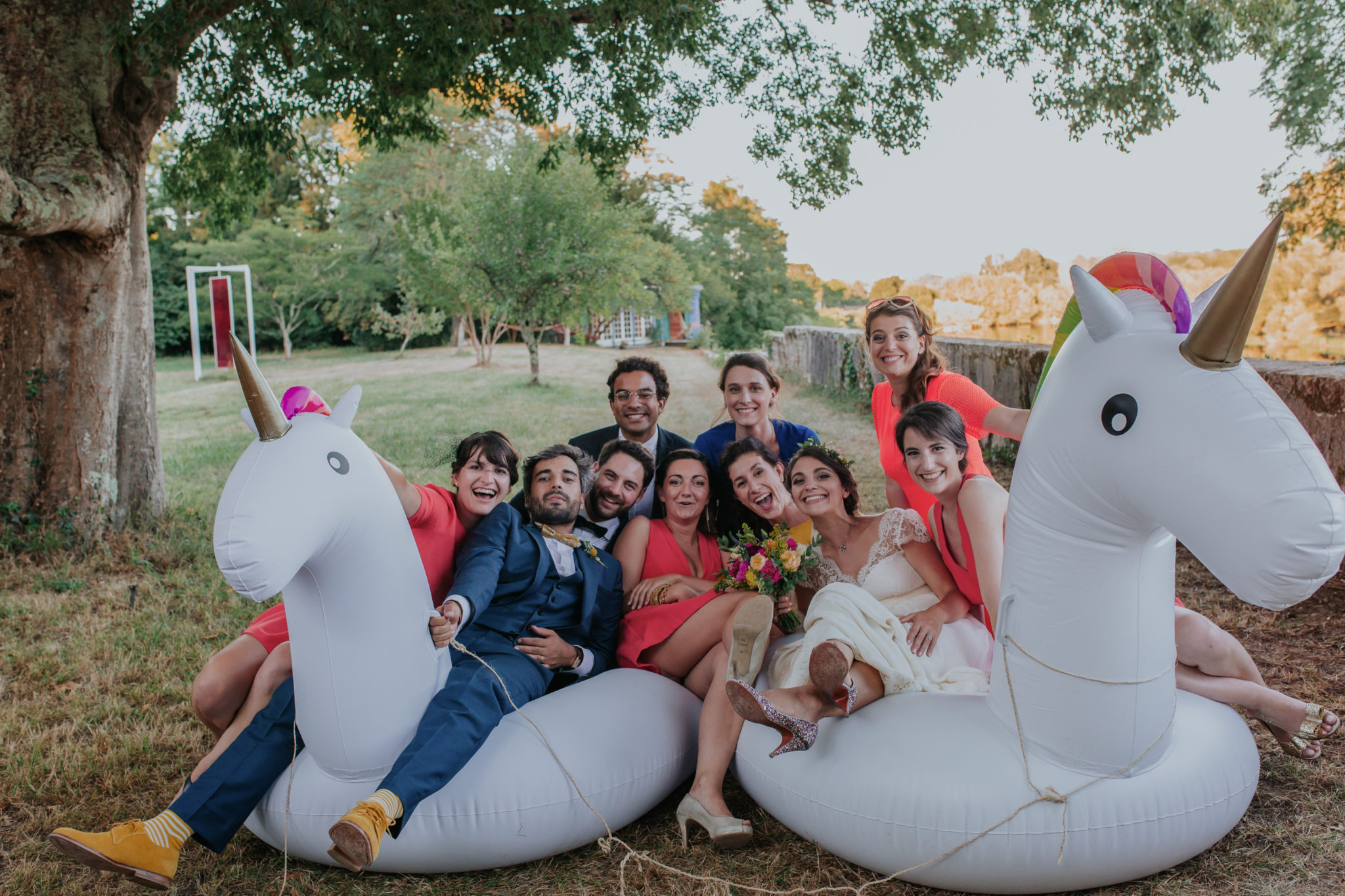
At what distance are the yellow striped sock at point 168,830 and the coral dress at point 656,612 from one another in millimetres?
1413

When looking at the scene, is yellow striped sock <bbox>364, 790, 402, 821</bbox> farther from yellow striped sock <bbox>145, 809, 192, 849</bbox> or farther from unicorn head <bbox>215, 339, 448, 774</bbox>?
yellow striped sock <bbox>145, 809, 192, 849</bbox>

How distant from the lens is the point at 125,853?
2271 millimetres

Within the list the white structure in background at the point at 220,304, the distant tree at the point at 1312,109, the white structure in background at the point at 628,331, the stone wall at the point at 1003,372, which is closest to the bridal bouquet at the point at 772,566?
the stone wall at the point at 1003,372

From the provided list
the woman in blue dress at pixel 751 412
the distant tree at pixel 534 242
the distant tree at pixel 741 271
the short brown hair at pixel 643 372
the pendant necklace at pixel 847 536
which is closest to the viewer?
the pendant necklace at pixel 847 536

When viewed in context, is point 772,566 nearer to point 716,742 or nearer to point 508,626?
point 716,742

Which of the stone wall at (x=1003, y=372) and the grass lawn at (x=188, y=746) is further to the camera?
the stone wall at (x=1003, y=372)

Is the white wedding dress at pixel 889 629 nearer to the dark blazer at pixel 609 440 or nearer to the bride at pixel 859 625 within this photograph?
the bride at pixel 859 625

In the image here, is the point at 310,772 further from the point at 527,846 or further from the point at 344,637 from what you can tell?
the point at 527,846

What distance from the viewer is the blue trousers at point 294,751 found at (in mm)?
2385

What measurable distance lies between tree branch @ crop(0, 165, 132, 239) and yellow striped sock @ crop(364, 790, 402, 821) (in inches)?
155

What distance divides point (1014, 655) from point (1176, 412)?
0.78 meters

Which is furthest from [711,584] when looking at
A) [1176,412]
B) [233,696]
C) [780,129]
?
[780,129]

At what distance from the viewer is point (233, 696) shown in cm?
279

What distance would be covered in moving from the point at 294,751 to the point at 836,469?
1933mm
